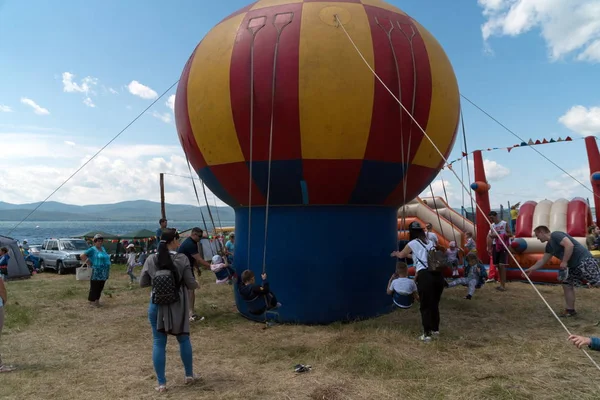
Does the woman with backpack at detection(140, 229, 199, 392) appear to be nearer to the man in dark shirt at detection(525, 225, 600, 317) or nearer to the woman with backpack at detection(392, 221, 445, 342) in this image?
the woman with backpack at detection(392, 221, 445, 342)

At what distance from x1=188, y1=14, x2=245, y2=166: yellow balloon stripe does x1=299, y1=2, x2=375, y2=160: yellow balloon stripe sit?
116cm

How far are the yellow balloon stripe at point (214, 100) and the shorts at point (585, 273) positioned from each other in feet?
18.2

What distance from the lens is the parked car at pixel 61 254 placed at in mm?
18094

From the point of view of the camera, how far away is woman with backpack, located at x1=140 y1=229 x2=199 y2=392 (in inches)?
173

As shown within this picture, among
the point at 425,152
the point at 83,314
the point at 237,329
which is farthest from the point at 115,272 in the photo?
the point at 425,152

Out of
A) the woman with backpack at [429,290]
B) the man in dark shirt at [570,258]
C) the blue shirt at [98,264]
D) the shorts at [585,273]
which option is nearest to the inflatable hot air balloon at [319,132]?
the woman with backpack at [429,290]

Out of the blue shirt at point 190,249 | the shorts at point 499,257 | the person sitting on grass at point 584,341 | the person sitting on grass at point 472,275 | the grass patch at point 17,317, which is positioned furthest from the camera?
the shorts at point 499,257

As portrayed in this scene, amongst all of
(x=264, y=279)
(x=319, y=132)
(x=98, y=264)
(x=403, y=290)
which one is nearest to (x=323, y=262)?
(x=264, y=279)

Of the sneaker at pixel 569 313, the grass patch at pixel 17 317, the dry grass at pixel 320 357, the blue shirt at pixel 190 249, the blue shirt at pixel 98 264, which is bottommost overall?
the grass patch at pixel 17 317

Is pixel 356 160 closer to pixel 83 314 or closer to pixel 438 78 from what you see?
pixel 438 78

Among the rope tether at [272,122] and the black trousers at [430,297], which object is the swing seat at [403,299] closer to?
the black trousers at [430,297]

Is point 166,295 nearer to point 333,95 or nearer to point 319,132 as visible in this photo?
point 319,132

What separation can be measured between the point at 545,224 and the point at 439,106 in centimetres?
762

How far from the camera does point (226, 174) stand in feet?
23.8
